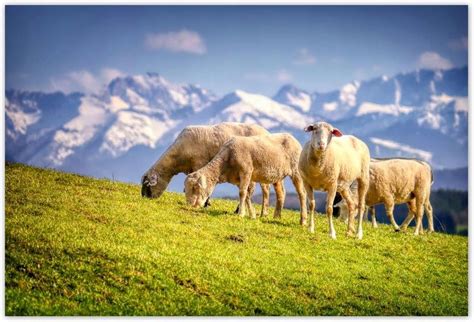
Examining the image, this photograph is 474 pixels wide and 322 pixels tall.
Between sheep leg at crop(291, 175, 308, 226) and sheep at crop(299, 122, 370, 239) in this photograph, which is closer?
sheep at crop(299, 122, 370, 239)

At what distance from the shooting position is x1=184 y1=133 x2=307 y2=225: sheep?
23.4m

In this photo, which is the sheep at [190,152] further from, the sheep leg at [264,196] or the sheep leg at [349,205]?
the sheep leg at [349,205]

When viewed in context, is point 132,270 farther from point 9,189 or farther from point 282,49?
point 282,49

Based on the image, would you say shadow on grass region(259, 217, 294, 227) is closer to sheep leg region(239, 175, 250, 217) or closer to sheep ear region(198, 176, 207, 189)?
sheep leg region(239, 175, 250, 217)

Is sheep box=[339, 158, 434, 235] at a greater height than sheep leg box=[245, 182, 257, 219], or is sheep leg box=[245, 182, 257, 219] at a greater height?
sheep box=[339, 158, 434, 235]

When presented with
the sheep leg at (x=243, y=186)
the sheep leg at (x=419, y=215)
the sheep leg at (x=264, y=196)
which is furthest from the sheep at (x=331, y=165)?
the sheep leg at (x=419, y=215)

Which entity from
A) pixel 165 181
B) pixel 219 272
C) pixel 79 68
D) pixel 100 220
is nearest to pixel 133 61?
pixel 79 68

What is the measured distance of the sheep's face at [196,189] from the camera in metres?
23.3

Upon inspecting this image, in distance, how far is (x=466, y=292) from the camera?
21078 millimetres

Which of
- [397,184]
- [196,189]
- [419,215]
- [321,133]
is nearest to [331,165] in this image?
[321,133]

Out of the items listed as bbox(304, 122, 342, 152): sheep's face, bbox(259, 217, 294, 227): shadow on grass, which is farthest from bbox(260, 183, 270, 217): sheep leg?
bbox(304, 122, 342, 152): sheep's face

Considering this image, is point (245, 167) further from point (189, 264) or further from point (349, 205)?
point (189, 264)

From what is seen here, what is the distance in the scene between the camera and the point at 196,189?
926 inches

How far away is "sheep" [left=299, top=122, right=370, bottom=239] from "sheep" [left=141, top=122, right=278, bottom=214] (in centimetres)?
356
